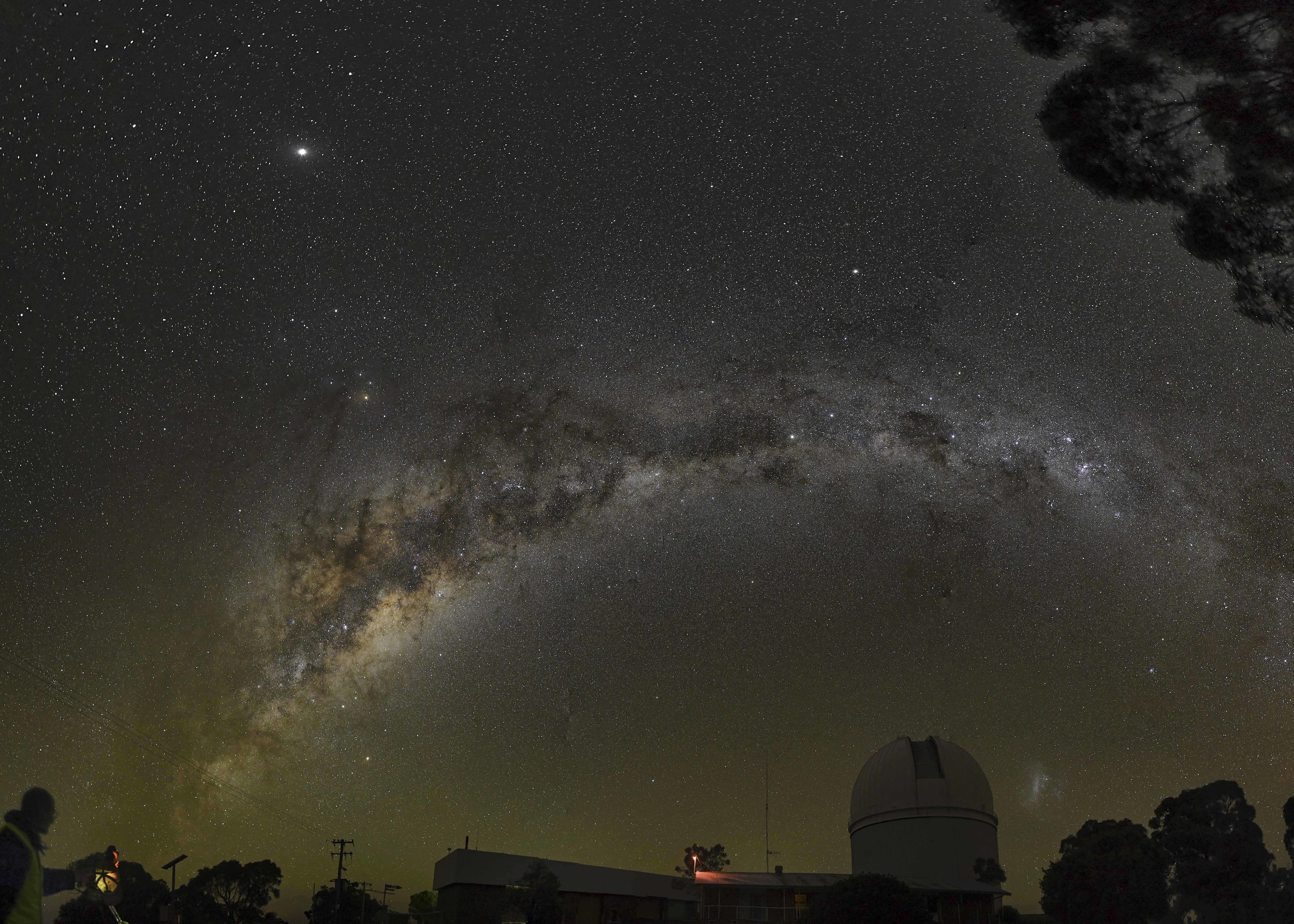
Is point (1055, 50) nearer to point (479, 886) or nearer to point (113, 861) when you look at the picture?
point (113, 861)

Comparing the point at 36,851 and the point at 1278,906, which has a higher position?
the point at 36,851

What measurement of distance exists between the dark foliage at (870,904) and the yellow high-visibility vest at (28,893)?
2992cm

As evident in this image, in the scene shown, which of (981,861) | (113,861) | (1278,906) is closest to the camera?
(113,861)

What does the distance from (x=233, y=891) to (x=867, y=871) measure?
43839 mm

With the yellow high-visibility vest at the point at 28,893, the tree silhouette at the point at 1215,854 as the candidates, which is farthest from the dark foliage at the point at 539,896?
the yellow high-visibility vest at the point at 28,893

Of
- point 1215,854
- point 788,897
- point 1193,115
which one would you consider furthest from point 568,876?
point 1193,115

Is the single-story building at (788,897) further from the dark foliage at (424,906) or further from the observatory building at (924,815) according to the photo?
the dark foliage at (424,906)

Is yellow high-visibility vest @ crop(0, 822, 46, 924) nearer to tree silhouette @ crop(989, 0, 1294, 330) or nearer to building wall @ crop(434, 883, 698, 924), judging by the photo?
tree silhouette @ crop(989, 0, 1294, 330)

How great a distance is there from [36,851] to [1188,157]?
14949mm

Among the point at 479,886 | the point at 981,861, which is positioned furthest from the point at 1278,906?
the point at 479,886

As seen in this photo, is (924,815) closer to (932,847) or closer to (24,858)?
(932,847)

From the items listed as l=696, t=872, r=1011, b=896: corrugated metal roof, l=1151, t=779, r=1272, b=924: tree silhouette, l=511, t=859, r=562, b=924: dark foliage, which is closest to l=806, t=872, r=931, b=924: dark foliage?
l=696, t=872, r=1011, b=896: corrugated metal roof

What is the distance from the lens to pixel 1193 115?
1238 cm

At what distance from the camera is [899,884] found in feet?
99.1
